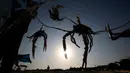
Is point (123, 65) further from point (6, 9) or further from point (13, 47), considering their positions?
point (6, 9)

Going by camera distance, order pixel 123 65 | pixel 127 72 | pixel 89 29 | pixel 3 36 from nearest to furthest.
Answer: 1. pixel 3 36
2. pixel 89 29
3. pixel 127 72
4. pixel 123 65

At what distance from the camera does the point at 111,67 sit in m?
15.1

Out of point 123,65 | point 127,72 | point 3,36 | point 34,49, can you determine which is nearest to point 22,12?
point 3,36

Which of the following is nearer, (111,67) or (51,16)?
(51,16)

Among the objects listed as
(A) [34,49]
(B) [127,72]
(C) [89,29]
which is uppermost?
(C) [89,29]

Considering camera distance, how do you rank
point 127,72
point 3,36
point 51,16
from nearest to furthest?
1. point 3,36
2. point 51,16
3. point 127,72

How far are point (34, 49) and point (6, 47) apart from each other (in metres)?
1.36

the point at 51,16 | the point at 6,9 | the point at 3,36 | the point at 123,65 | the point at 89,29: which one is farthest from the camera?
the point at 6,9

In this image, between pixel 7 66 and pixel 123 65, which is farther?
pixel 123 65

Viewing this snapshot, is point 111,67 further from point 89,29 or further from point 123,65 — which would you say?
point 89,29

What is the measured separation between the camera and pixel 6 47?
25.7 ft

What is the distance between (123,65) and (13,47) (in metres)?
9.56

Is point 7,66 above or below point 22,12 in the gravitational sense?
below

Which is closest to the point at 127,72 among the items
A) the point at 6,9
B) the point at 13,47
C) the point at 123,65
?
the point at 123,65
